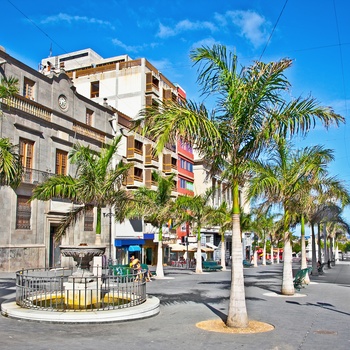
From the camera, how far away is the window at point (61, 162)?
116 feet

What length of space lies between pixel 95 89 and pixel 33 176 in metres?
24.5

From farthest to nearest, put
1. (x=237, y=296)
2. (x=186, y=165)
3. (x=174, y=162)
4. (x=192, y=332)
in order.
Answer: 1. (x=186, y=165)
2. (x=174, y=162)
3. (x=237, y=296)
4. (x=192, y=332)

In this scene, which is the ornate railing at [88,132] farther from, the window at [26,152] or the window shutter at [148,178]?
Result: the window shutter at [148,178]

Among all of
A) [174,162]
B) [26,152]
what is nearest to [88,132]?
[26,152]

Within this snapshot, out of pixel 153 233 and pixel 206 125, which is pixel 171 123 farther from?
pixel 153 233

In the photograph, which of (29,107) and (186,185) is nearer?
(29,107)

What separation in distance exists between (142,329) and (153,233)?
36.7 m

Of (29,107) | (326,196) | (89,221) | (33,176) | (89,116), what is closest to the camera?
(326,196)

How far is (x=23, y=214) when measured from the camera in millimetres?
31141

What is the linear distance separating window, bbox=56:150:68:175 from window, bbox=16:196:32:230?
435cm

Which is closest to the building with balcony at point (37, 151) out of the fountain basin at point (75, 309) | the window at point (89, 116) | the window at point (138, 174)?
the window at point (89, 116)

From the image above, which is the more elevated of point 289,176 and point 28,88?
point 28,88

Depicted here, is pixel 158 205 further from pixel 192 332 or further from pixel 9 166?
pixel 192 332

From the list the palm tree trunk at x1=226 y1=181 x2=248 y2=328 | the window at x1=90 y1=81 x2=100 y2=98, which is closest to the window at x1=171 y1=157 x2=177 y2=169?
the window at x1=90 y1=81 x2=100 y2=98
